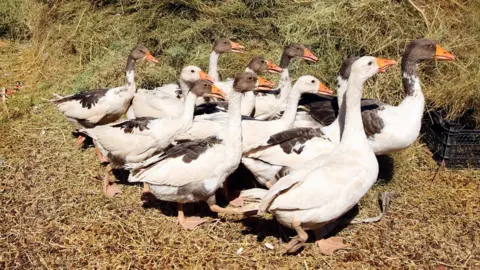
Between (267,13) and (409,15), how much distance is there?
89.8 inches

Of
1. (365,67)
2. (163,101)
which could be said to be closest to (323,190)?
(365,67)

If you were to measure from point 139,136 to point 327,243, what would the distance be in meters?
2.22

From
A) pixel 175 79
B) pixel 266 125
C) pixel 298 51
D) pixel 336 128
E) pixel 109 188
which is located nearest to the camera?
pixel 336 128

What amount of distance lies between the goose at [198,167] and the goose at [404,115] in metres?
1.44

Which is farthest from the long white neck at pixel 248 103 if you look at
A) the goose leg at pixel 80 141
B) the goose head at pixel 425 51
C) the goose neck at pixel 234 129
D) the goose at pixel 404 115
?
the goose leg at pixel 80 141

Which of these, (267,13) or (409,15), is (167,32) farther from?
(409,15)

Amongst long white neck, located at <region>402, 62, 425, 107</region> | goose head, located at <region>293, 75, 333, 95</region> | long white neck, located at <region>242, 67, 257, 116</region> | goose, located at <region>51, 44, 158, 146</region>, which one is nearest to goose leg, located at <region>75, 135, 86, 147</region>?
goose, located at <region>51, 44, 158, 146</region>

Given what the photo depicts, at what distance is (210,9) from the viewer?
304 inches

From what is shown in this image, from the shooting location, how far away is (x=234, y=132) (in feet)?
15.1

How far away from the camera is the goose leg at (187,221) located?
4605 mm

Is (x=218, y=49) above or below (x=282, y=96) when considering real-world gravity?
above

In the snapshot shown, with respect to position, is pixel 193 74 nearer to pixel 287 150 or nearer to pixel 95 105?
pixel 95 105

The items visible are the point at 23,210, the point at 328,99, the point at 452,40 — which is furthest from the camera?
the point at 452,40

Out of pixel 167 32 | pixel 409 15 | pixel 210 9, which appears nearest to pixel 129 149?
pixel 167 32
